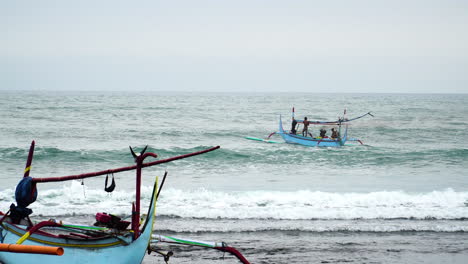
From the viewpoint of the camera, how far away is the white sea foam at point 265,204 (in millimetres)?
10789

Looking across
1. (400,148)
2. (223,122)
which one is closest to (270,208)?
(400,148)

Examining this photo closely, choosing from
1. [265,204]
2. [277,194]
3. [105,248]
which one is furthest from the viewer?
[277,194]

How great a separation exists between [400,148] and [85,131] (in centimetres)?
1946

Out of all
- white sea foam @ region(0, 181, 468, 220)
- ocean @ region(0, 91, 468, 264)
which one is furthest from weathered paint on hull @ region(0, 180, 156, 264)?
white sea foam @ region(0, 181, 468, 220)

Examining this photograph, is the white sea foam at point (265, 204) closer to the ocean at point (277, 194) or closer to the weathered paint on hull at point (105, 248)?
the ocean at point (277, 194)

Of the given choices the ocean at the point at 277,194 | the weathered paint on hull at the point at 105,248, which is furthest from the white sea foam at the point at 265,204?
the weathered paint on hull at the point at 105,248

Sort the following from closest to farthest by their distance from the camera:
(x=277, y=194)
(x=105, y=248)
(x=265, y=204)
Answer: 1. (x=105, y=248)
2. (x=265, y=204)
3. (x=277, y=194)

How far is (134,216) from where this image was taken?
6230mm

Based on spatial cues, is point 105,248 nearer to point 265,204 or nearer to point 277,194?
point 265,204

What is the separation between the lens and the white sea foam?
1079 centimetres

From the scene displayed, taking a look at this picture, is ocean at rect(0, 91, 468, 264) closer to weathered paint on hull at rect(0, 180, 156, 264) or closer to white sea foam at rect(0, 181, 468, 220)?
white sea foam at rect(0, 181, 468, 220)

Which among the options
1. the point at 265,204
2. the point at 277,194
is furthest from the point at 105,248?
the point at 277,194

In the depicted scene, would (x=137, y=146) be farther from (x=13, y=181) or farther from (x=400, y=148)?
(x=400, y=148)

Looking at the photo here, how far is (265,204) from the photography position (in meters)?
12.0
